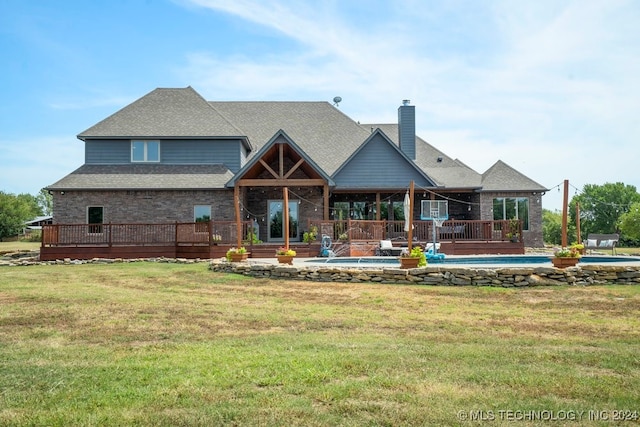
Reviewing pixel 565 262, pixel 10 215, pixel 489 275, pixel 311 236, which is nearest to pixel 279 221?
pixel 311 236

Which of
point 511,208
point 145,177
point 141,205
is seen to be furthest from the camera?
point 511,208

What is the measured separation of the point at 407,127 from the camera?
3002 centimetres

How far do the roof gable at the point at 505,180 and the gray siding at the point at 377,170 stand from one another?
14.7ft

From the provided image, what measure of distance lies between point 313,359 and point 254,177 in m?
20.9

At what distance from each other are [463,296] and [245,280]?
6.08m

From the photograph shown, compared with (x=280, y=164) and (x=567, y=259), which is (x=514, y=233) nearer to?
(x=567, y=259)

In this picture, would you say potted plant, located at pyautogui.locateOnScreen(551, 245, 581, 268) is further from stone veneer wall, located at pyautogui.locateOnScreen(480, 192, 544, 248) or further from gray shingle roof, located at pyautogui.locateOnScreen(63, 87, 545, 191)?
stone veneer wall, located at pyautogui.locateOnScreen(480, 192, 544, 248)

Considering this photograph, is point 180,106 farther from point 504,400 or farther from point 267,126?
point 504,400

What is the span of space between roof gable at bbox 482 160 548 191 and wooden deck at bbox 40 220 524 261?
4.69 meters

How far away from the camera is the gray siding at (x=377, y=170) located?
2672 centimetres

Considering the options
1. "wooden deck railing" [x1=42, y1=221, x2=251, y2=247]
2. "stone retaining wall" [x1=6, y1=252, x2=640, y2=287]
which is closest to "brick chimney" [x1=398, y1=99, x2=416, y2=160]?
"wooden deck railing" [x1=42, y1=221, x2=251, y2=247]

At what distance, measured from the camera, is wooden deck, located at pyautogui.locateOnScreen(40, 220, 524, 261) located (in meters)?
23.0

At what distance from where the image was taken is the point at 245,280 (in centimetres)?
1491

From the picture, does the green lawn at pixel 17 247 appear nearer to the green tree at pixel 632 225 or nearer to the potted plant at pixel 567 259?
the potted plant at pixel 567 259
